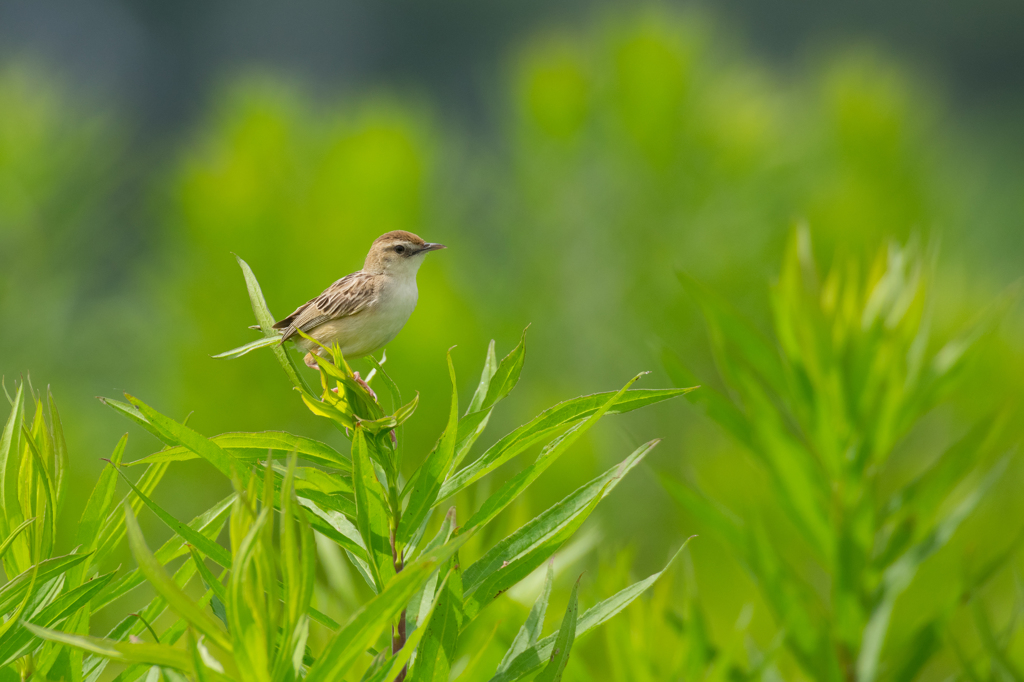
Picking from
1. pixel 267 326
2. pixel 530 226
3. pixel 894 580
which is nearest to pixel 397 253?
pixel 267 326

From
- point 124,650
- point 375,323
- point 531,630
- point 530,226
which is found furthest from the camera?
point 530,226

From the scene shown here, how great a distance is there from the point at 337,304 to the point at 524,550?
231mm

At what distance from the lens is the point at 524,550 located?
0.96 ft

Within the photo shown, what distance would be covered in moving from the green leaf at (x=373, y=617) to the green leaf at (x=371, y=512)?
40 millimetres

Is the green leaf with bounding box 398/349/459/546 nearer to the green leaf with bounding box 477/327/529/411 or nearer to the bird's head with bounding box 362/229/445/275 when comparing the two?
the green leaf with bounding box 477/327/529/411

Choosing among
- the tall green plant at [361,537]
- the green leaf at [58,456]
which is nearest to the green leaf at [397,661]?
the tall green plant at [361,537]

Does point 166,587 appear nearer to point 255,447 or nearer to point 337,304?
point 255,447

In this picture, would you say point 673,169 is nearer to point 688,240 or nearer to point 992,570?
point 688,240

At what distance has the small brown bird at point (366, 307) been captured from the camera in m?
0.46

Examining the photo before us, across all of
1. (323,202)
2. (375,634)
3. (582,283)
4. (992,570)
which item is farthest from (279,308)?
(375,634)

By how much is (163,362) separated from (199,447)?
2.06m

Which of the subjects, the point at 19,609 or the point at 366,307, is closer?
the point at 19,609

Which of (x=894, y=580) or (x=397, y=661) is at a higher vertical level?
(x=397, y=661)

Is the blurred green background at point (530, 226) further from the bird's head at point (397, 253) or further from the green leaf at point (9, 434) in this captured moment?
the green leaf at point (9, 434)
